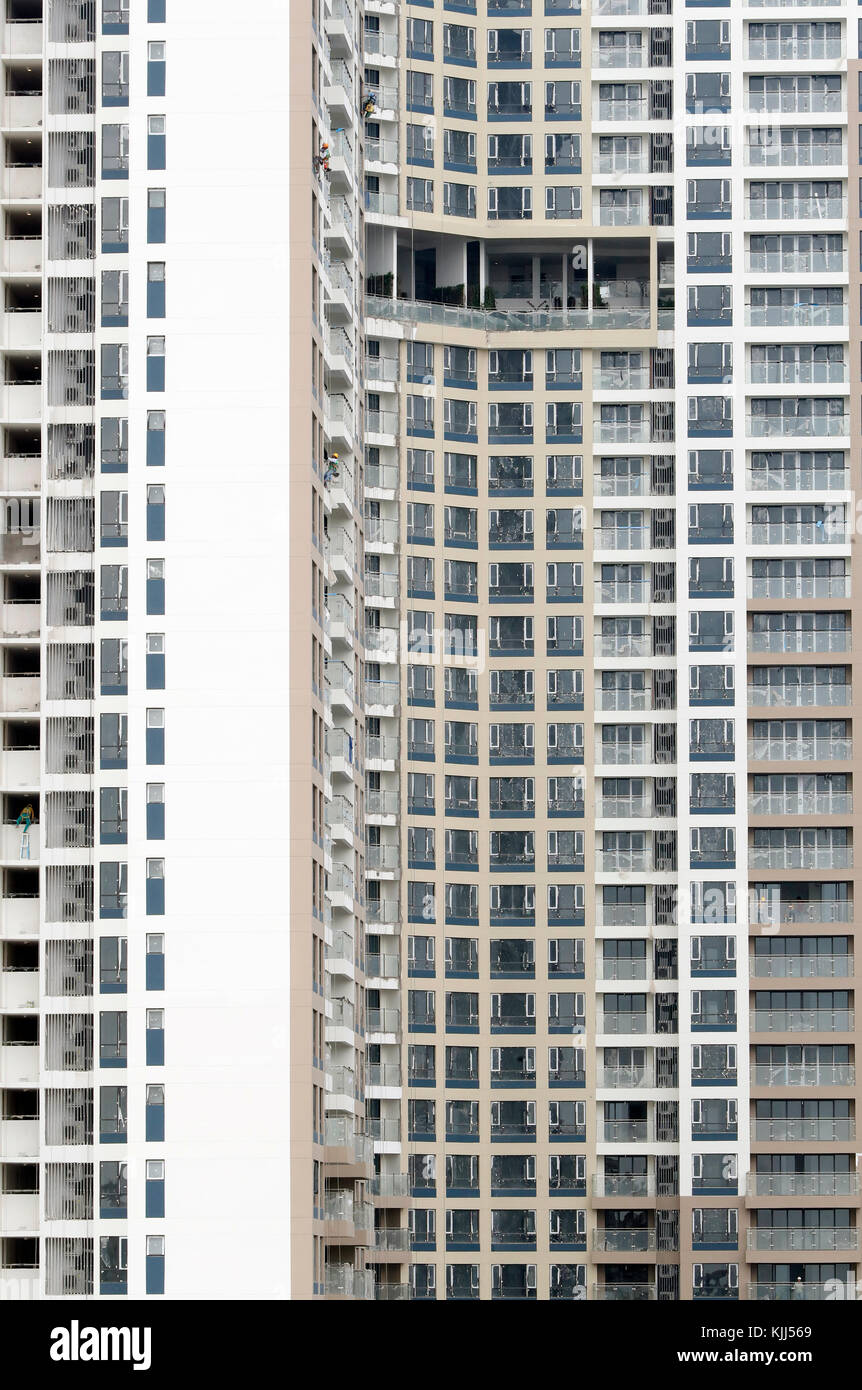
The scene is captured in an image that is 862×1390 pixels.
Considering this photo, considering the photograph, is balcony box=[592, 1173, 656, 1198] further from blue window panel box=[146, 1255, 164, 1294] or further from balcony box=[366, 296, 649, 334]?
balcony box=[366, 296, 649, 334]

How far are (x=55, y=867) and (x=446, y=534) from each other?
3357cm

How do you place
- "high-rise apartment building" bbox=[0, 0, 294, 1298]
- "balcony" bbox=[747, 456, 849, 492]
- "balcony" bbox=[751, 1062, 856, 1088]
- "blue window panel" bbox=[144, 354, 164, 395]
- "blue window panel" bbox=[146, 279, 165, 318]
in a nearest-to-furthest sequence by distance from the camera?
1. "high-rise apartment building" bbox=[0, 0, 294, 1298]
2. "blue window panel" bbox=[144, 354, 164, 395]
3. "blue window panel" bbox=[146, 279, 165, 318]
4. "balcony" bbox=[751, 1062, 856, 1088]
5. "balcony" bbox=[747, 456, 849, 492]

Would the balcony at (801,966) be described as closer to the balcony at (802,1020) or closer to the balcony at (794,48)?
the balcony at (802,1020)

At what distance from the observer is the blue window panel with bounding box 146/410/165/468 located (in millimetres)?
85375

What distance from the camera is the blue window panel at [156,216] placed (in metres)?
86.2

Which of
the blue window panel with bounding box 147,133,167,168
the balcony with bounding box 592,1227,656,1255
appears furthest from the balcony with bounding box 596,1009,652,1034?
the blue window panel with bounding box 147,133,167,168

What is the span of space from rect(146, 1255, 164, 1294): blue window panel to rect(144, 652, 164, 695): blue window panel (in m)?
17.5

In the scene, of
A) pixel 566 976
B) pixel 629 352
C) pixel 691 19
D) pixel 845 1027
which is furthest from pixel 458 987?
pixel 691 19

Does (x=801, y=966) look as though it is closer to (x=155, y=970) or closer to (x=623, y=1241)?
(x=623, y=1241)

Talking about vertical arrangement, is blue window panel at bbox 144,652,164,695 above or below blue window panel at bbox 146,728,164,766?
above

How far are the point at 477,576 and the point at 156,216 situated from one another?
31.3 m

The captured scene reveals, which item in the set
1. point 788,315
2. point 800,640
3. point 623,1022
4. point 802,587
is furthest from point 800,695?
point 788,315

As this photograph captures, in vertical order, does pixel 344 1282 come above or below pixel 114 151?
below

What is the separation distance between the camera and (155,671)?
84.5 meters
